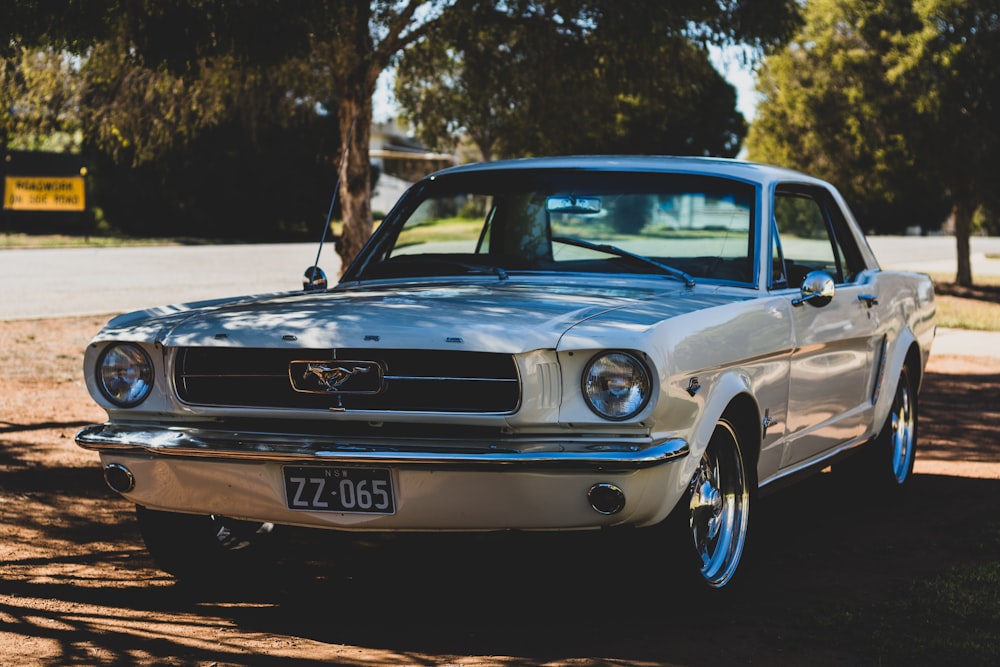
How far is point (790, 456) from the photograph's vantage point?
18.1ft

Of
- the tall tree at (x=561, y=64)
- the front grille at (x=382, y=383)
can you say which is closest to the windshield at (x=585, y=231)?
the front grille at (x=382, y=383)

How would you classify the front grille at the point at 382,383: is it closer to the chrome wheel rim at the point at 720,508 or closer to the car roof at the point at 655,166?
the chrome wheel rim at the point at 720,508

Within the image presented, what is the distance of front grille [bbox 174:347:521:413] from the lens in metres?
4.23

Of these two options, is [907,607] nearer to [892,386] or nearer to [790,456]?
[790,456]

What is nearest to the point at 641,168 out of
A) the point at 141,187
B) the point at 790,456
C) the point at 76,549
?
the point at 790,456

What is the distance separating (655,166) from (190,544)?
252cm

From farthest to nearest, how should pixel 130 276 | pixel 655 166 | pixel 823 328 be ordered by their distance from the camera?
pixel 130 276
pixel 655 166
pixel 823 328

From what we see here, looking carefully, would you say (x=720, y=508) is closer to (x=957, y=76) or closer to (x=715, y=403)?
(x=715, y=403)

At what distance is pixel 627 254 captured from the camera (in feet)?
18.3

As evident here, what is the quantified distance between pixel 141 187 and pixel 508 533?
3807 cm

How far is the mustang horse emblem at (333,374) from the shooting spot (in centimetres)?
433

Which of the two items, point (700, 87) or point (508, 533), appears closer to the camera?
point (508, 533)

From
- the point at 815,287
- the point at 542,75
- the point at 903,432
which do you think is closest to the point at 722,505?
the point at 815,287

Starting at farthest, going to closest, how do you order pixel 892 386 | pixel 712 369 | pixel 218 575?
pixel 892 386 < pixel 218 575 < pixel 712 369
